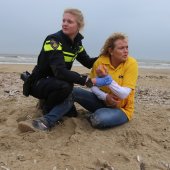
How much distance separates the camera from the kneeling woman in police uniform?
467cm

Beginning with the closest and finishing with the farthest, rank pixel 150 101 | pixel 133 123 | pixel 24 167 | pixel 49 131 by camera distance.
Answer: pixel 24 167 < pixel 49 131 < pixel 133 123 < pixel 150 101

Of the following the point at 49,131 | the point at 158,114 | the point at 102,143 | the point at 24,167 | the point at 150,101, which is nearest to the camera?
the point at 24,167

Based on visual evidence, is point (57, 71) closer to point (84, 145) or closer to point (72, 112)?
point (72, 112)

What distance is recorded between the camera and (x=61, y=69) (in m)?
4.64

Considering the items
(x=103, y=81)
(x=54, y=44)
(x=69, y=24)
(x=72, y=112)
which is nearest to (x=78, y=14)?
(x=69, y=24)

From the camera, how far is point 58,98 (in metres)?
4.88

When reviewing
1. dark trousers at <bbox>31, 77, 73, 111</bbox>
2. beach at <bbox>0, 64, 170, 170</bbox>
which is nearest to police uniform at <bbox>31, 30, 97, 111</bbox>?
dark trousers at <bbox>31, 77, 73, 111</bbox>

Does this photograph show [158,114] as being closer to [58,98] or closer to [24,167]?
[58,98]

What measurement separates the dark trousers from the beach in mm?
322

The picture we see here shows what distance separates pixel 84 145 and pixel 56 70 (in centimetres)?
94

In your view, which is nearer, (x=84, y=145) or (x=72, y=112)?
(x=84, y=145)

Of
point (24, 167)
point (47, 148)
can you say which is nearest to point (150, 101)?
point (47, 148)

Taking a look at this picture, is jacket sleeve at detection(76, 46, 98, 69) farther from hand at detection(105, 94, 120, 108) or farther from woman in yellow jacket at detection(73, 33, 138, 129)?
hand at detection(105, 94, 120, 108)

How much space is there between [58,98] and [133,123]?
1.02 m
